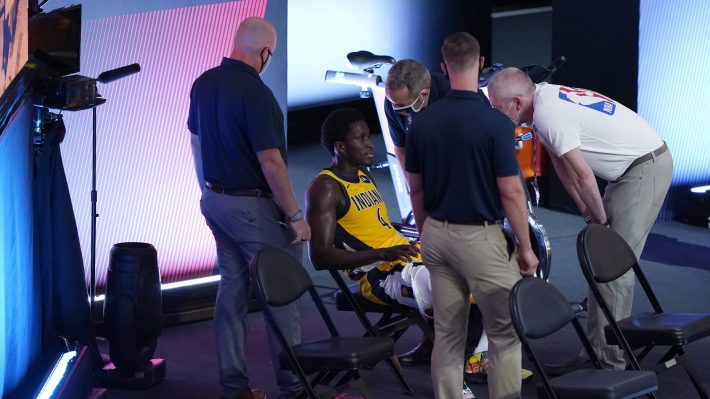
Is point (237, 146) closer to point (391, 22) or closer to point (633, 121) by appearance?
point (633, 121)

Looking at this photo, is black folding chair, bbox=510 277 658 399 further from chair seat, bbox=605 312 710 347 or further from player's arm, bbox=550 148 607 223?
player's arm, bbox=550 148 607 223

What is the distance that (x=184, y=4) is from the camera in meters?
5.96

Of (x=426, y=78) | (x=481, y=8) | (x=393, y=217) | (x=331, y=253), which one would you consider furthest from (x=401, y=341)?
(x=481, y=8)

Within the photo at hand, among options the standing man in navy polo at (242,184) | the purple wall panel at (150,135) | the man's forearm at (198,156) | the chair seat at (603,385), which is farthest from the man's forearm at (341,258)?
the purple wall panel at (150,135)

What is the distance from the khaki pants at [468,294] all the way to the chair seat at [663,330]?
0.56 metres

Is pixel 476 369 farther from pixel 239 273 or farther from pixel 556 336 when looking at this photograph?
pixel 239 273

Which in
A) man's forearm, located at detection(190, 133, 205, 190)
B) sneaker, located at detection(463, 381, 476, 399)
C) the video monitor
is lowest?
sneaker, located at detection(463, 381, 476, 399)

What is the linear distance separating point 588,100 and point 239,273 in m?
1.68

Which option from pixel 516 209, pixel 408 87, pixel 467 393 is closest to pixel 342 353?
pixel 516 209

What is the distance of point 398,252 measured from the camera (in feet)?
15.8

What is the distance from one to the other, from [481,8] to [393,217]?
4.87 meters

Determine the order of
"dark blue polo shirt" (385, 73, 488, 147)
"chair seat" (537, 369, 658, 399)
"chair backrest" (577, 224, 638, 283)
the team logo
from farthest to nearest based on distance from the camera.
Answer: "dark blue polo shirt" (385, 73, 488, 147)
the team logo
"chair backrest" (577, 224, 638, 283)
"chair seat" (537, 369, 658, 399)

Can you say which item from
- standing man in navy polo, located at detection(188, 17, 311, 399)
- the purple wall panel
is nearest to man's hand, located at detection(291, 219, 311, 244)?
standing man in navy polo, located at detection(188, 17, 311, 399)

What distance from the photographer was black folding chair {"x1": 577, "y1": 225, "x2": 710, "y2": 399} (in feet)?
14.1
